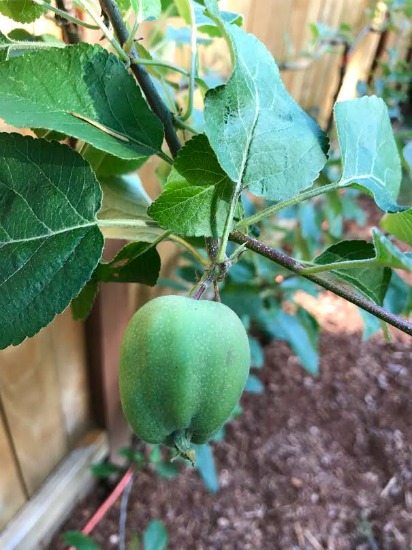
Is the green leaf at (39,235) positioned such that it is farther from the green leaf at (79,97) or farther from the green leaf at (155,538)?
the green leaf at (155,538)

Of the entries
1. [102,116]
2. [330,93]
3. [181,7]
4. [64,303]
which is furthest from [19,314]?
[330,93]

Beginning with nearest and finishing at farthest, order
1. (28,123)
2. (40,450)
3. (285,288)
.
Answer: (28,123), (40,450), (285,288)

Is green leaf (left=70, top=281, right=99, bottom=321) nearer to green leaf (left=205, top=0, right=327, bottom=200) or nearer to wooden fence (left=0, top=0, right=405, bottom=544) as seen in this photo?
green leaf (left=205, top=0, right=327, bottom=200)

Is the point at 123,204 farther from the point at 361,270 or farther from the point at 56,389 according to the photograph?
the point at 56,389

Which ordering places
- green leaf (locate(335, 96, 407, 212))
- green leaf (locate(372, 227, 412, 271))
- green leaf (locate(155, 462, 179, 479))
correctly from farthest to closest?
green leaf (locate(155, 462, 179, 479)) < green leaf (locate(335, 96, 407, 212)) < green leaf (locate(372, 227, 412, 271))

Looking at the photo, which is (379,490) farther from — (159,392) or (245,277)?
(159,392)

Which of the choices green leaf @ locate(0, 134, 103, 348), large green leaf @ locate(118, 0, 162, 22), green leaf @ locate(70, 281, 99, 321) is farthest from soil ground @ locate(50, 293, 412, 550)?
large green leaf @ locate(118, 0, 162, 22)
